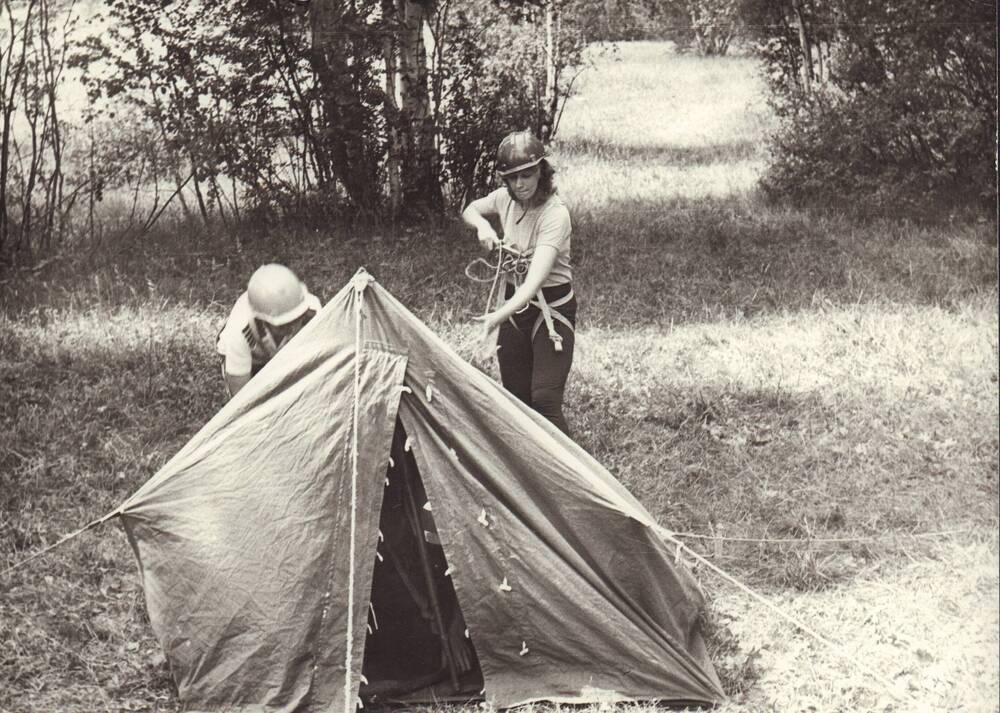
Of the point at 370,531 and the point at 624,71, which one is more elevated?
the point at 624,71

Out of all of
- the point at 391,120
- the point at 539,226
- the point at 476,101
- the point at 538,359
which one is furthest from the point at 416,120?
the point at 538,359

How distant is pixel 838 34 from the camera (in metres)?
12.7

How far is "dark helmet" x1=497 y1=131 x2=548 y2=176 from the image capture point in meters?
5.17

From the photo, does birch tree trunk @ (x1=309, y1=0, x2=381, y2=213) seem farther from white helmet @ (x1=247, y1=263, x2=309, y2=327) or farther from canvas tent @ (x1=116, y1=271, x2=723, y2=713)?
canvas tent @ (x1=116, y1=271, x2=723, y2=713)

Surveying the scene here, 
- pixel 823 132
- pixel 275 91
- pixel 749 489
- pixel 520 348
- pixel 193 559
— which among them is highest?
pixel 275 91

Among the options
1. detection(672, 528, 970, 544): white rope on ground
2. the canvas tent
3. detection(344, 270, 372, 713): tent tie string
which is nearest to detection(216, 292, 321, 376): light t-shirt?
the canvas tent

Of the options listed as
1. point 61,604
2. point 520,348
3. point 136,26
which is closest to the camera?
point 61,604

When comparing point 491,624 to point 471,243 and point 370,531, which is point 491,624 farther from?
point 471,243

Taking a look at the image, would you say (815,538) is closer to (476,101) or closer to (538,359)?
(538,359)

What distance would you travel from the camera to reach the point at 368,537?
13.9 ft

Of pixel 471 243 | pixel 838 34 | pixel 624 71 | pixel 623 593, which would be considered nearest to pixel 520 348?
pixel 623 593

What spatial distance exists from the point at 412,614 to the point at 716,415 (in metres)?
3.09

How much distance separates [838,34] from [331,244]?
6520 mm

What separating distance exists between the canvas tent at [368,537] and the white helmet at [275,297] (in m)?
0.36
